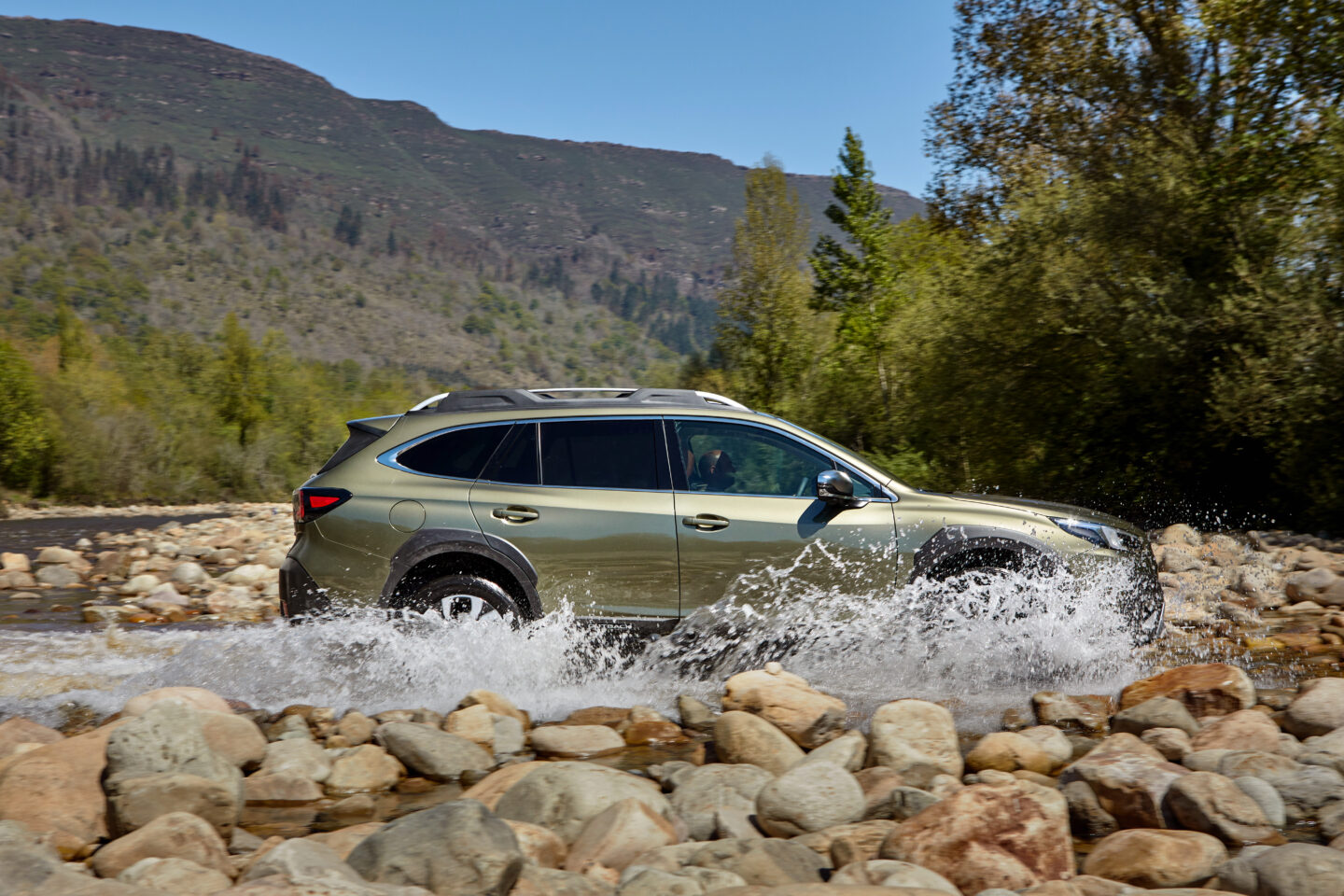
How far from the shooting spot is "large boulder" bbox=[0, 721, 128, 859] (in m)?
4.18

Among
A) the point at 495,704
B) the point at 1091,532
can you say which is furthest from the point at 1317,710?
the point at 495,704

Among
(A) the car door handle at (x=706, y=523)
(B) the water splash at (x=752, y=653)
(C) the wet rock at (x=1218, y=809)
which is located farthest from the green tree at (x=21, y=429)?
(C) the wet rock at (x=1218, y=809)

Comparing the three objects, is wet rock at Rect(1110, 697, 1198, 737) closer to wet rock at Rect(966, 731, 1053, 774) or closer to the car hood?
wet rock at Rect(966, 731, 1053, 774)

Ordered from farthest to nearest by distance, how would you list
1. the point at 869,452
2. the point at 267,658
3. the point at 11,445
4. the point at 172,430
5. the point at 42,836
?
the point at 172,430, the point at 11,445, the point at 869,452, the point at 267,658, the point at 42,836

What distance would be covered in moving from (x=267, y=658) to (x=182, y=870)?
3397 mm

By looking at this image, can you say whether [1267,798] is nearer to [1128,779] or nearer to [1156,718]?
[1128,779]

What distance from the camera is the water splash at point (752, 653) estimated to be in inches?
242

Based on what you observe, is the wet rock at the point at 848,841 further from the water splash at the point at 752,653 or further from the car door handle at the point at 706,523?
the car door handle at the point at 706,523

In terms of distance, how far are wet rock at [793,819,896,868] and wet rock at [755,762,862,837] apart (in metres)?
0.05

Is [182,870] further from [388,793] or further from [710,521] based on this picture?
[710,521]

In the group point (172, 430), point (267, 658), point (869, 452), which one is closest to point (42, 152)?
point (172, 430)

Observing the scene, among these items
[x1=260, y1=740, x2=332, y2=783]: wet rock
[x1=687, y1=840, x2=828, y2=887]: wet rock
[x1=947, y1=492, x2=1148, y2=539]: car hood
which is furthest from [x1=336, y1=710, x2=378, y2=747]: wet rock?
[x1=947, y1=492, x2=1148, y2=539]: car hood

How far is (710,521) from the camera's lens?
614 centimetres

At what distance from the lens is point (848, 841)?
3.85 meters
